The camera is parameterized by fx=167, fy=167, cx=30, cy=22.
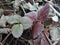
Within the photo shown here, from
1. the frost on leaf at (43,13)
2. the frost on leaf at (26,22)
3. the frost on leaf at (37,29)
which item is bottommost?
the frost on leaf at (37,29)

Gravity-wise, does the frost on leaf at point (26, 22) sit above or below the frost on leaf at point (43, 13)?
below

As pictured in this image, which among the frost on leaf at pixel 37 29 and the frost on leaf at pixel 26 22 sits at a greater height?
the frost on leaf at pixel 26 22

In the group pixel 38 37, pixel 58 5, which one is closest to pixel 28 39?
pixel 38 37

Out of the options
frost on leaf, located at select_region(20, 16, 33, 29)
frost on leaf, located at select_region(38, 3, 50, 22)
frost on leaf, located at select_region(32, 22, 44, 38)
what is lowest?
frost on leaf, located at select_region(32, 22, 44, 38)

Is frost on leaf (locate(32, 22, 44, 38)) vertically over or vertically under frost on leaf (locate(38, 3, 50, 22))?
under

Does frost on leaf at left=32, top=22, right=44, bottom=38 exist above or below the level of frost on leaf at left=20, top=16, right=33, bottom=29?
below

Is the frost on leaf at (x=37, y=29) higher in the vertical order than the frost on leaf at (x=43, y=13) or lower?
Result: lower

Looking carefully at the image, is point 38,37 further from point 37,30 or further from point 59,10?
point 59,10

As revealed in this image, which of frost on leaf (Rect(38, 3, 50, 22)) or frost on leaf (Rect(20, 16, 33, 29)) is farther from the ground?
A: frost on leaf (Rect(38, 3, 50, 22))
